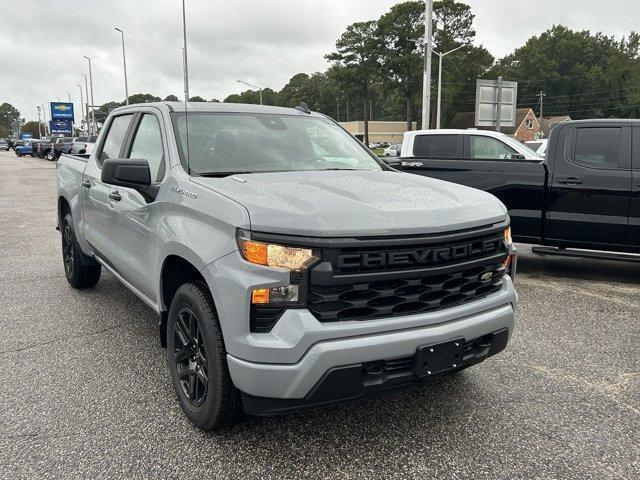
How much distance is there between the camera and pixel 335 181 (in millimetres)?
3221

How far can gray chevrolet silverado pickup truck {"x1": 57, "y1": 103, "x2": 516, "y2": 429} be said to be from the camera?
2430 millimetres

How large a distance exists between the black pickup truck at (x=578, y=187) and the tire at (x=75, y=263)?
4560mm

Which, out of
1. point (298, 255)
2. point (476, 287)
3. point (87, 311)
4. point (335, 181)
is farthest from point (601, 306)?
point (87, 311)

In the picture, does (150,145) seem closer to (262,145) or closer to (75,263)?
(262,145)

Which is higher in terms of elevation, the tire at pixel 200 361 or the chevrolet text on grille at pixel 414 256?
the chevrolet text on grille at pixel 414 256

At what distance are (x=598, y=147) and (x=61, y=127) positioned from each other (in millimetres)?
88734

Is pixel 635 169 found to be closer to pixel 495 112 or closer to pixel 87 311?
pixel 87 311

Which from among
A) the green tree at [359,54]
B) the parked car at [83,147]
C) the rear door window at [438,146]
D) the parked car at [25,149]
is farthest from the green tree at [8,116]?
the rear door window at [438,146]

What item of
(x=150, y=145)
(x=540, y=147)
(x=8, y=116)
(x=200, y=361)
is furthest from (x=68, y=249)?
(x=8, y=116)

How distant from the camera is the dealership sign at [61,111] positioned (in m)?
81.5

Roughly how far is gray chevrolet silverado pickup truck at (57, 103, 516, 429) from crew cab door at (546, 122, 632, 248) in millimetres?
3442

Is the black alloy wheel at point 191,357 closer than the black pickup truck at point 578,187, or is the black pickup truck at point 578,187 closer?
the black alloy wheel at point 191,357

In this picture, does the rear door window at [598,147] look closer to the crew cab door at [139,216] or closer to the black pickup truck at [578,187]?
the black pickup truck at [578,187]

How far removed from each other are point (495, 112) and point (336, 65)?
53.4 meters
